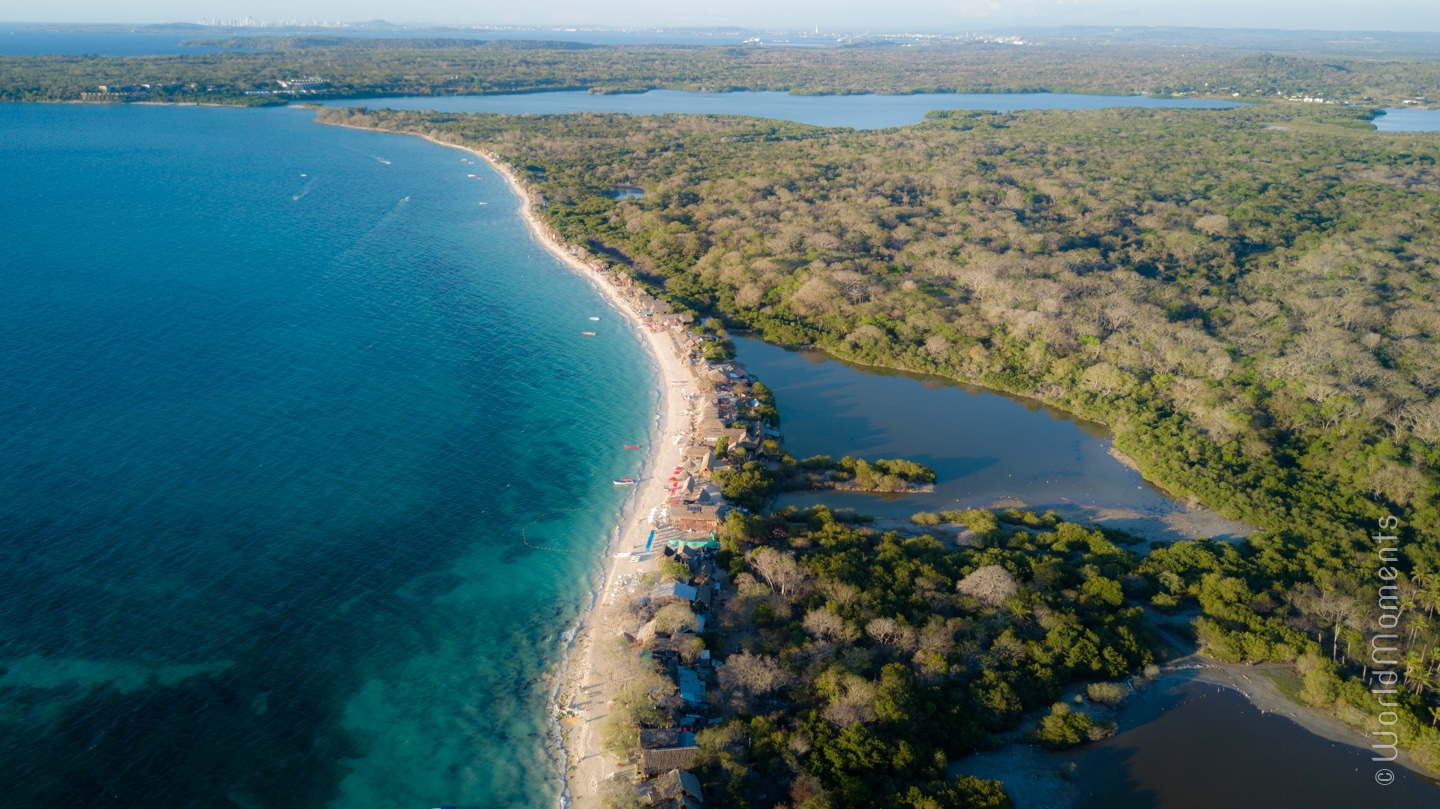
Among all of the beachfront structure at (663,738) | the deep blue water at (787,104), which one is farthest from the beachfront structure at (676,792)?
the deep blue water at (787,104)

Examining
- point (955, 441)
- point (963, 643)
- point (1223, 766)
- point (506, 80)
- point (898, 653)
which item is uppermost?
point (506, 80)

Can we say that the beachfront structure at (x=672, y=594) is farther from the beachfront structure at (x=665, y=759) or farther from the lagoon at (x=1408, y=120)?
the lagoon at (x=1408, y=120)

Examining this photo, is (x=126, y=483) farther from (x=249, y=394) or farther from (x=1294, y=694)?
(x=1294, y=694)

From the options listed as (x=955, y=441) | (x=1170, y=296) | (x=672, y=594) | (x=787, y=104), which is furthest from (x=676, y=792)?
(x=787, y=104)

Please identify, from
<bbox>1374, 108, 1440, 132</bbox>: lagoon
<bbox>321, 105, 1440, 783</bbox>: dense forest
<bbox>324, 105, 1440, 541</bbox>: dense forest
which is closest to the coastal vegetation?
<bbox>321, 105, 1440, 783</bbox>: dense forest

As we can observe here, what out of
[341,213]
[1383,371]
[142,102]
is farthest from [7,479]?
[142,102]

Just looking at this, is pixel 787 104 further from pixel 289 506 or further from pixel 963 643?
pixel 963 643

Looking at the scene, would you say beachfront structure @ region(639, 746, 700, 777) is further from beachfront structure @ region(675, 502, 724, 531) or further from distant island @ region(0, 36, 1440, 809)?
beachfront structure @ region(675, 502, 724, 531)
